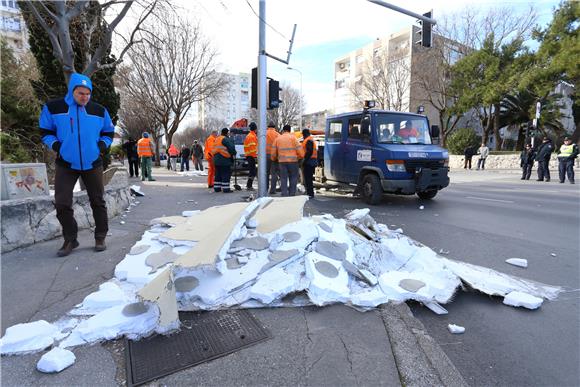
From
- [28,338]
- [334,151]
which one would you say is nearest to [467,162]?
[334,151]

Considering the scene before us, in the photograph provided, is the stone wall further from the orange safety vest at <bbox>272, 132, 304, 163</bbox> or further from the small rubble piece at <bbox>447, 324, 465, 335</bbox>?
the small rubble piece at <bbox>447, 324, 465, 335</bbox>

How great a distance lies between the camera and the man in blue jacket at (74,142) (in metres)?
3.89

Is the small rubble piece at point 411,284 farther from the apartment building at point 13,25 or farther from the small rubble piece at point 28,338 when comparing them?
the apartment building at point 13,25

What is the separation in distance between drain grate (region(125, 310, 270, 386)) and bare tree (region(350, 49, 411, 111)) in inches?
1229

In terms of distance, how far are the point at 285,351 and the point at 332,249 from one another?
5.04ft

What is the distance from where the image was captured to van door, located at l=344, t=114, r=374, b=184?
342 inches

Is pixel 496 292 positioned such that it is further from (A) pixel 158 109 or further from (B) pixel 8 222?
(A) pixel 158 109

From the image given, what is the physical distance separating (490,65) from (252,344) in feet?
97.2

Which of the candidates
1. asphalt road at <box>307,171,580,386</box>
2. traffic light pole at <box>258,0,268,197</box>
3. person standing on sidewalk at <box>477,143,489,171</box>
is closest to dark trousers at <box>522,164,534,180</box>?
person standing on sidewalk at <box>477,143,489,171</box>

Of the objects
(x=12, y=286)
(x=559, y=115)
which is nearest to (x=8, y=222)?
(x=12, y=286)

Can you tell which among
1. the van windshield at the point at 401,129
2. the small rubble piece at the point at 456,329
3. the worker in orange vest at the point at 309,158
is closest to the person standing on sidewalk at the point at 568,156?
the van windshield at the point at 401,129

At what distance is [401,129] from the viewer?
29.1 feet

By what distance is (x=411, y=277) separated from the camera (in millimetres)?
3641

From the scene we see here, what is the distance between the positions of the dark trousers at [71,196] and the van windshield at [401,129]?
6475 millimetres
